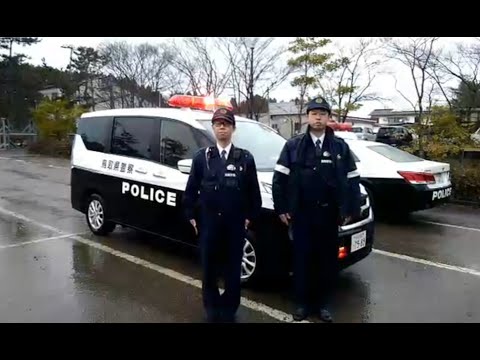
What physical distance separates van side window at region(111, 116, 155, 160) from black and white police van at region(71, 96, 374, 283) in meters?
0.01

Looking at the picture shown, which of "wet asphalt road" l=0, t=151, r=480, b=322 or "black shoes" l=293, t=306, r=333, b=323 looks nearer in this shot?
"black shoes" l=293, t=306, r=333, b=323

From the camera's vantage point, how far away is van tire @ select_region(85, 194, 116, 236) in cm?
587

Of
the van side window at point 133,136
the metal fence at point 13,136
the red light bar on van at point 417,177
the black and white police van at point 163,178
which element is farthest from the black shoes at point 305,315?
the metal fence at point 13,136

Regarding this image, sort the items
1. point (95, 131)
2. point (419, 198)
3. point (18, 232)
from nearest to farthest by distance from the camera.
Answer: point (95, 131) → point (18, 232) → point (419, 198)

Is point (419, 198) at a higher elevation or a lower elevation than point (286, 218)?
lower

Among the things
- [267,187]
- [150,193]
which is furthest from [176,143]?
[267,187]

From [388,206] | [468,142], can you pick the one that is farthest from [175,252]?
[468,142]

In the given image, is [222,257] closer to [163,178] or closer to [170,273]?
[170,273]

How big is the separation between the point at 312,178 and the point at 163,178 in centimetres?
204

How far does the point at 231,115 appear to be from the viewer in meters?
3.34

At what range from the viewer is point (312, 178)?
335 centimetres

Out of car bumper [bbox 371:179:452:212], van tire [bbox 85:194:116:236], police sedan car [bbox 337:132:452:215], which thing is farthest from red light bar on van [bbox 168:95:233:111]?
car bumper [bbox 371:179:452:212]

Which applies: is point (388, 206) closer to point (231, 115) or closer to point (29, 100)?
point (231, 115)

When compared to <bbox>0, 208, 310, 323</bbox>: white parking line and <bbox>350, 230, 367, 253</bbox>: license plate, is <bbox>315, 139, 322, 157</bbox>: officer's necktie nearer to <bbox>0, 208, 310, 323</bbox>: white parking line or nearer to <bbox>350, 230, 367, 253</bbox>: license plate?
<bbox>350, 230, 367, 253</bbox>: license plate
